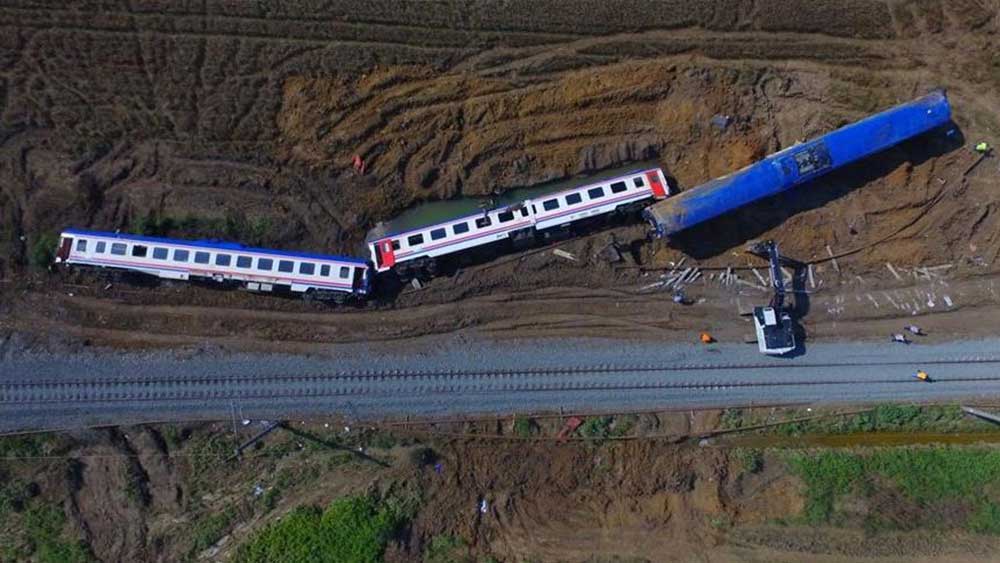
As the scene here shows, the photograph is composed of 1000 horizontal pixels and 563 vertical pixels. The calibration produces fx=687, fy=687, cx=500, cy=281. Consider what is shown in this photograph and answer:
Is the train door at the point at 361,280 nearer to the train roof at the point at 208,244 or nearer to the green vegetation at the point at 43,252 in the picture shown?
the train roof at the point at 208,244

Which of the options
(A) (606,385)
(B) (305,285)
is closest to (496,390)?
(A) (606,385)

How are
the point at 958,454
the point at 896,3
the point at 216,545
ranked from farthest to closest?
the point at 896,3 < the point at 958,454 < the point at 216,545

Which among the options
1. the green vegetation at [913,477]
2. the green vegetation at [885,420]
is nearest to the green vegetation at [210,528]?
the green vegetation at [885,420]

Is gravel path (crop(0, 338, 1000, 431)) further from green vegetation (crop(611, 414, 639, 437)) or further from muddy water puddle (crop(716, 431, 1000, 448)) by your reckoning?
muddy water puddle (crop(716, 431, 1000, 448))

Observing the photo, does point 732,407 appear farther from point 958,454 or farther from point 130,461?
point 130,461

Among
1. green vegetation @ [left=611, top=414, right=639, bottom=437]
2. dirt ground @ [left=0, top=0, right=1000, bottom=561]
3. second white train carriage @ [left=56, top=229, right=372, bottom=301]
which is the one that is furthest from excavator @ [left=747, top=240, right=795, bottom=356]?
second white train carriage @ [left=56, top=229, right=372, bottom=301]

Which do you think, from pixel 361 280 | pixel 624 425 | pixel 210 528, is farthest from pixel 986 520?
pixel 210 528
